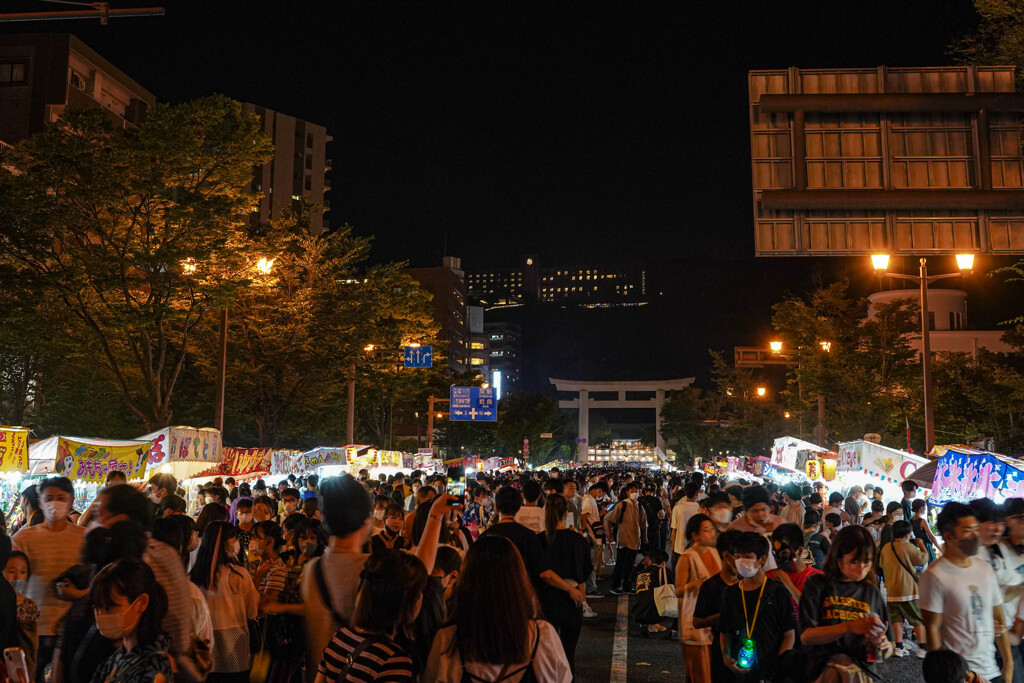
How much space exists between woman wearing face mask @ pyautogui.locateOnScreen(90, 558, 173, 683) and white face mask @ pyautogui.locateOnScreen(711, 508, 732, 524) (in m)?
4.86

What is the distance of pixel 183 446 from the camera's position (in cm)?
1545

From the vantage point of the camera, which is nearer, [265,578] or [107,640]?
[107,640]

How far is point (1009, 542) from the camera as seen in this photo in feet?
21.3

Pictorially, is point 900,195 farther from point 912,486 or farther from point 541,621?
point 541,621

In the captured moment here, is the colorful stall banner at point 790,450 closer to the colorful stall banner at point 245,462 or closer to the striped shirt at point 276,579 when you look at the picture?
the colorful stall banner at point 245,462

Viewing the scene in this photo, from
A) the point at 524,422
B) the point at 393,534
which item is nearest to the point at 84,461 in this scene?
the point at 393,534

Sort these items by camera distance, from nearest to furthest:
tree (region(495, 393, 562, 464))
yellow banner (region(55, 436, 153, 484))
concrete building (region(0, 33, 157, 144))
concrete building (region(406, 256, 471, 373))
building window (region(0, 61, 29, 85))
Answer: yellow banner (region(55, 436, 153, 484)) → concrete building (region(0, 33, 157, 144)) → building window (region(0, 61, 29, 85)) → tree (region(495, 393, 562, 464)) → concrete building (region(406, 256, 471, 373))

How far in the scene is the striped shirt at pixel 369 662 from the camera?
3.40 meters

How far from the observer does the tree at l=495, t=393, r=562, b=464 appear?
90750 millimetres

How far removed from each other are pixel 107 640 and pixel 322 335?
90.3ft

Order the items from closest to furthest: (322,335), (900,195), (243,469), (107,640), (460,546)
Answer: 1. (107,640)
2. (460,546)
3. (900,195)
4. (243,469)
5. (322,335)

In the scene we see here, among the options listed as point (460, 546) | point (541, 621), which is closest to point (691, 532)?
point (460, 546)

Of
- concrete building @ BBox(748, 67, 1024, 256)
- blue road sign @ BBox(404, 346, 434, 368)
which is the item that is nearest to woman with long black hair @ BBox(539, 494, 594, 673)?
concrete building @ BBox(748, 67, 1024, 256)

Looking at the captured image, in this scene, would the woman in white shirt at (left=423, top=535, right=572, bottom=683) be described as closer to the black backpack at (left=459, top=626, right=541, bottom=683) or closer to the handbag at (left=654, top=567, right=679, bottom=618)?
the black backpack at (left=459, top=626, right=541, bottom=683)
